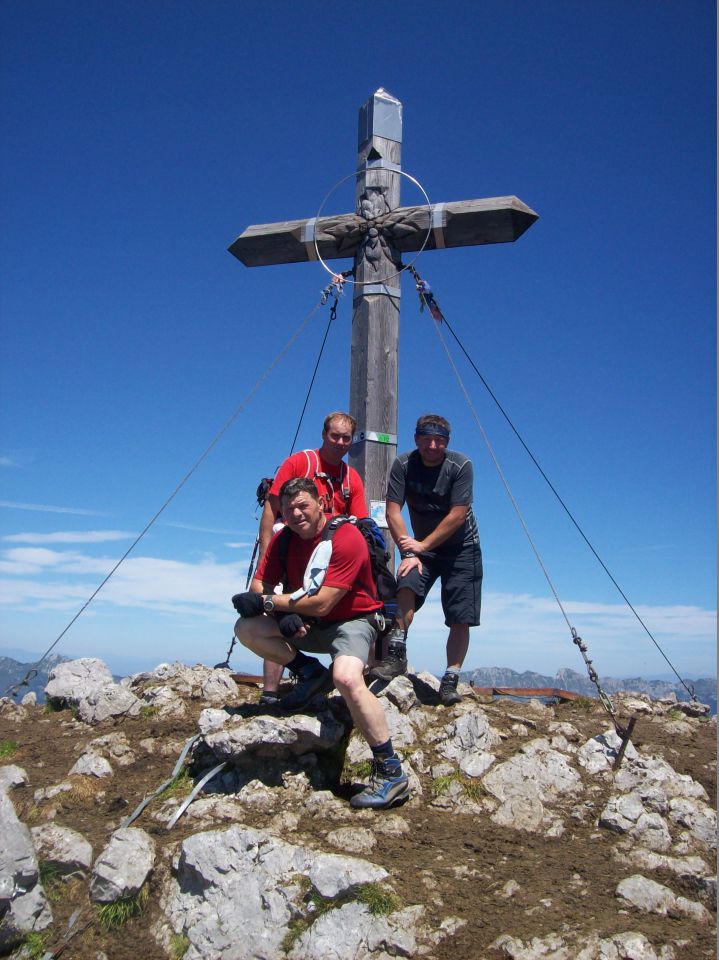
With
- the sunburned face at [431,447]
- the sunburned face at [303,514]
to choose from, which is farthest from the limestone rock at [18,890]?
the sunburned face at [431,447]

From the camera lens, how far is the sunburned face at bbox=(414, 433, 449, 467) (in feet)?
20.5

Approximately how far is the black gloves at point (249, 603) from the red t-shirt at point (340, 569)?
0.27 meters

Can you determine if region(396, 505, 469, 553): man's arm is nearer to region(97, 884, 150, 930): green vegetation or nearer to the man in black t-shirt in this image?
the man in black t-shirt

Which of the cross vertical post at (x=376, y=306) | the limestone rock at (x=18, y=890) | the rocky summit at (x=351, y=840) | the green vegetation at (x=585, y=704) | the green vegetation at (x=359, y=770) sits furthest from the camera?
the cross vertical post at (x=376, y=306)

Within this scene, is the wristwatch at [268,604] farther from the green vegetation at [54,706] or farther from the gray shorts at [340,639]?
the green vegetation at [54,706]

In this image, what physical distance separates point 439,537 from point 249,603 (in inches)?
65.8

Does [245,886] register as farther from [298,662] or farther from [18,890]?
[298,662]

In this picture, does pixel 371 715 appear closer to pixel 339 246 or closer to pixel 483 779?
pixel 483 779

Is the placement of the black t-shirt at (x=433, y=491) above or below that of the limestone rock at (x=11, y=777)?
above

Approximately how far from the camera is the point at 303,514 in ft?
17.6

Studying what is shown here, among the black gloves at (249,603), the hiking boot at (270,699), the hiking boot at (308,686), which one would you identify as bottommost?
the hiking boot at (270,699)

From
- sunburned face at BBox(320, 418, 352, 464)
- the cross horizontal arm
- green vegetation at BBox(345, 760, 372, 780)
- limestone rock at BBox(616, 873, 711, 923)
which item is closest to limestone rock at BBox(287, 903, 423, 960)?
limestone rock at BBox(616, 873, 711, 923)

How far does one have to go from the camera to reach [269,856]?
455 centimetres

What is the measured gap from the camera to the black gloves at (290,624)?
5.23 meters
